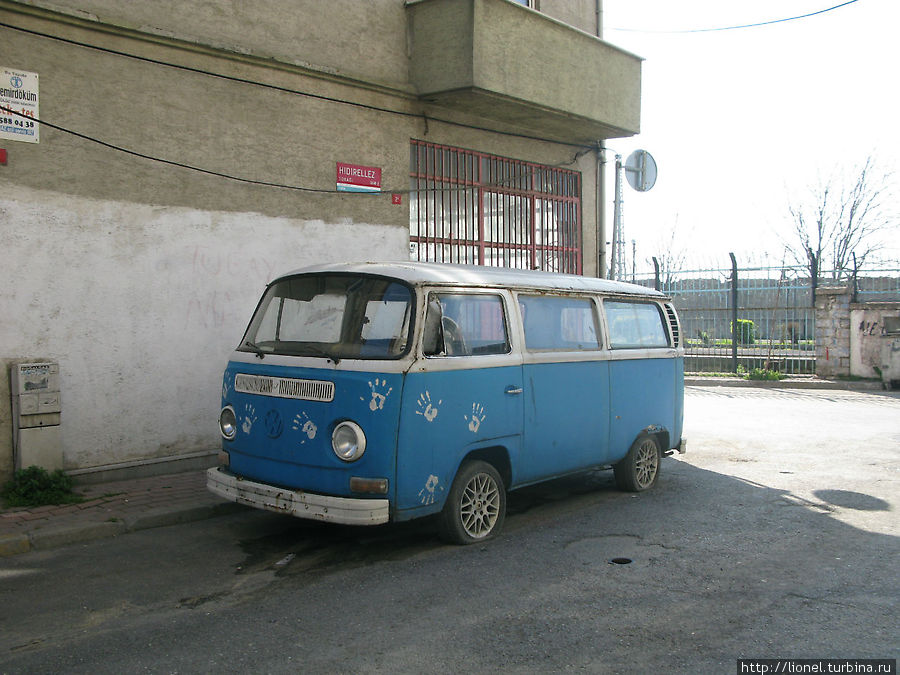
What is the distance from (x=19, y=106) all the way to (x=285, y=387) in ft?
13.0

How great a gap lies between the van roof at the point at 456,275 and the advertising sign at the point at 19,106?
2.96 meters

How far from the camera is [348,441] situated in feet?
17.9

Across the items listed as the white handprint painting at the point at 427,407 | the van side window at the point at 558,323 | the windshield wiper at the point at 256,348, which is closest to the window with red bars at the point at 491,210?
the van side window at the point at 558,323

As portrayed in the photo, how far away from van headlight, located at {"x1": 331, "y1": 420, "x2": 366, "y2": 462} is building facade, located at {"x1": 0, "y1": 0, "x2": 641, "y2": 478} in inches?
141

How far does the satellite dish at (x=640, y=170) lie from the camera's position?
12.6 meters

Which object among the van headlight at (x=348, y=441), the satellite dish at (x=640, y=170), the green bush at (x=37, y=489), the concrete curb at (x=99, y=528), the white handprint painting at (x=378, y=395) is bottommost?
the concrete curb at (x=99, y=528)

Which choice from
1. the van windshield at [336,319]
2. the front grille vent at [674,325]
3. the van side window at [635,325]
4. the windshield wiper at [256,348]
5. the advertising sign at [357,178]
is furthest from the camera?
the advertising sign at [357,178]

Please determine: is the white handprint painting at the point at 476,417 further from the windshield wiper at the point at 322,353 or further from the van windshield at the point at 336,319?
the windshield wiper at the point at 322,353

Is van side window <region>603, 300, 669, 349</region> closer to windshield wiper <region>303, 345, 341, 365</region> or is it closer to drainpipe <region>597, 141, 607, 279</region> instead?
windshield wiper <region>303, 345, 341, 365</region>

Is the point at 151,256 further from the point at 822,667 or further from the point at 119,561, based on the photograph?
the point at 822,667

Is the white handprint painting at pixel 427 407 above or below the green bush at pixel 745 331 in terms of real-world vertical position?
below

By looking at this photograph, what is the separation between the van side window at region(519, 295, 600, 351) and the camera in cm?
679

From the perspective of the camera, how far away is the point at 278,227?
364 inches

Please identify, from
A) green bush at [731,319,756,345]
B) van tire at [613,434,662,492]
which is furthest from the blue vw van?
green bush at [731,319,756,345]
